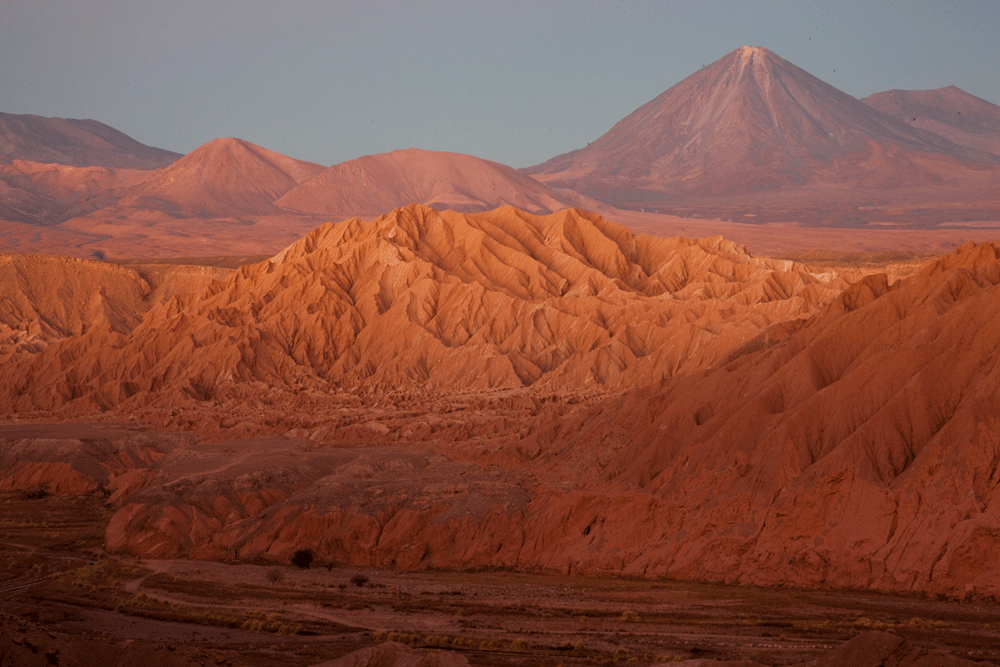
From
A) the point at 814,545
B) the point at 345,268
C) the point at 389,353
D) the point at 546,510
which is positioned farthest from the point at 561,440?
the point at 345,268

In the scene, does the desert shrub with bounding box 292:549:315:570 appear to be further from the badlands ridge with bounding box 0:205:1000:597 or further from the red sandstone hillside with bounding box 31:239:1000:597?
the badlands ridge with bounding box 0:205:1000:597

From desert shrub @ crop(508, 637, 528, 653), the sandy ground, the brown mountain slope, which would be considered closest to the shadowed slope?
the sandy ground

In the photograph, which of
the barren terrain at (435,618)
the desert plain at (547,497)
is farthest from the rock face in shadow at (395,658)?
the barren terrain at (435,618)

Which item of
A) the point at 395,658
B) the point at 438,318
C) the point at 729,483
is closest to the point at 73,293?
the point at 438,318

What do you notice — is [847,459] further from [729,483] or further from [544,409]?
[544,409]

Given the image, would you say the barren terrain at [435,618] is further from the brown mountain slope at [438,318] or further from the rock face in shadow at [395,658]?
the brown mountain slope at [438,318]

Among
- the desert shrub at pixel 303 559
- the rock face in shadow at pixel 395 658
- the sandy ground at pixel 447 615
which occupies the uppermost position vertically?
the rock face in shadow at pixel 395 658

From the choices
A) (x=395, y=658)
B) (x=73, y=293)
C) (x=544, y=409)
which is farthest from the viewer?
(x=73, y=293)
